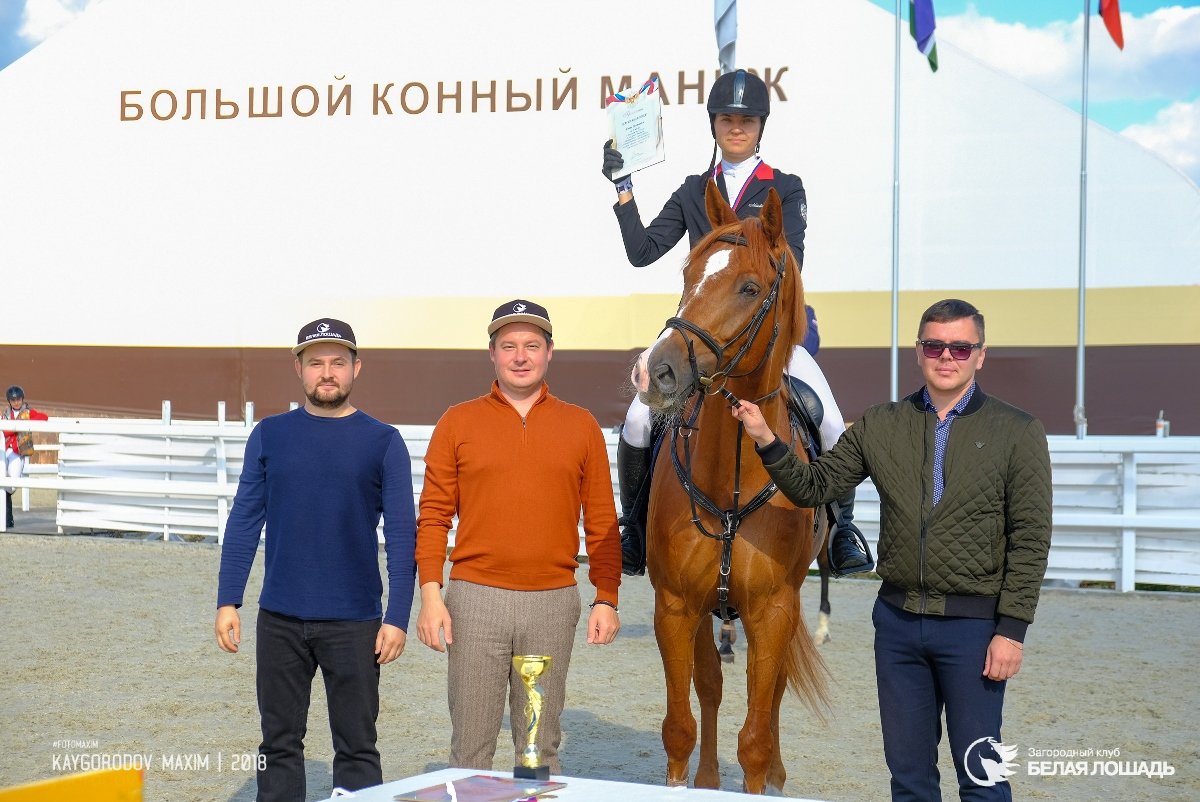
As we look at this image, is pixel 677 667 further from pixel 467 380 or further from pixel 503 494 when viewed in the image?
pixel 467 380

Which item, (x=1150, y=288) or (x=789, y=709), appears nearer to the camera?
(x=789, y=709)

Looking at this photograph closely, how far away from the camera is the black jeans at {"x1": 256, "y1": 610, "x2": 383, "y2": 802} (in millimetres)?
4035

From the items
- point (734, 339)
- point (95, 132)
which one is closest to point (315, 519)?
point (734, 339)

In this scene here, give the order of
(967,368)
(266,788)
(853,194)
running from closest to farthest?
(967,368) < (266,788) < (853,194)

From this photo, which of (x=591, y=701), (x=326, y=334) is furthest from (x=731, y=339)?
(x=591, y=701)

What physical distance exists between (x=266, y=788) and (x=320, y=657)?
465 mm

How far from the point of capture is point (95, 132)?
21.2 m

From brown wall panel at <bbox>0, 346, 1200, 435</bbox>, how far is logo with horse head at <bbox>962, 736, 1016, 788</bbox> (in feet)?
40.4

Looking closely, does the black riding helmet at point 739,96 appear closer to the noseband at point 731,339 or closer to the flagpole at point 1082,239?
the noseband at point 731,339

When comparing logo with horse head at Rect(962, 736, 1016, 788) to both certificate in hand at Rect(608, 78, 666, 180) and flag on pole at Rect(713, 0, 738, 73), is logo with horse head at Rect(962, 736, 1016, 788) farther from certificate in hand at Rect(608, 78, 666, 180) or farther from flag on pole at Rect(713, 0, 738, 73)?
flag on pole at Rect(713, 0, 738, 73)

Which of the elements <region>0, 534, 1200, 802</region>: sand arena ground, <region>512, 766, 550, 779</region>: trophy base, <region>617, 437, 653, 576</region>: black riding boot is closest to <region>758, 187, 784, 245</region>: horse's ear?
<region>617, 437, 653, 576</region>: black riding boot

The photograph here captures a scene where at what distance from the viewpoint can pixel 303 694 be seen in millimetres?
4109

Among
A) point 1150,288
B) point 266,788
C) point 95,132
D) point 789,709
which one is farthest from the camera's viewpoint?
point 95,132

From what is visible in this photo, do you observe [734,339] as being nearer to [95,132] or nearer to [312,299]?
[312,299]
